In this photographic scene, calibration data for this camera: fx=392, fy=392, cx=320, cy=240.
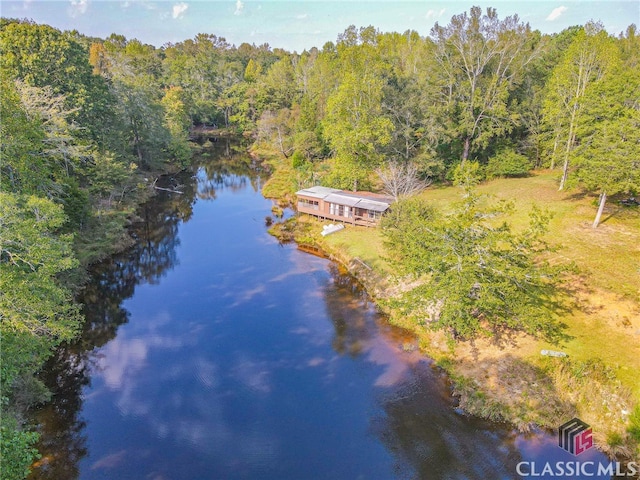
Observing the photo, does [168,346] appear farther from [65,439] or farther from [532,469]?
[532,469]

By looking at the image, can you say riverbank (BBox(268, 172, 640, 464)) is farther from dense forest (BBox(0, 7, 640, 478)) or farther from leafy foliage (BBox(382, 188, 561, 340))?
dense forest (BBox(0, 7, 640, 478))

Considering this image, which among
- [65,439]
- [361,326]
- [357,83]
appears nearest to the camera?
[65,439]

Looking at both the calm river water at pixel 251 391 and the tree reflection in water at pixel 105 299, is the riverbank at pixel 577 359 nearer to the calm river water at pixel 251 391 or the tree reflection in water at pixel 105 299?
the calm river water at pixel 251 391

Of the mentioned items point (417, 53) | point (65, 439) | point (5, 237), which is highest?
point (417, 53)

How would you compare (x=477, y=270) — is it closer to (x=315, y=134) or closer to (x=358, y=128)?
(x=358, y=128)

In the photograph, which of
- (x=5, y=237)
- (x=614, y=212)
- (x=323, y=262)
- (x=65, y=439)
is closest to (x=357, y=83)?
(x=323, y=262)

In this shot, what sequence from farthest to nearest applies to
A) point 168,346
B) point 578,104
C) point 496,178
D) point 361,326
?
1. point 496,178
2. point 578,104
3. point 361,326
4. point 168,346

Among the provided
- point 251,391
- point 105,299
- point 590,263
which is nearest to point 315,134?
point 105,299
